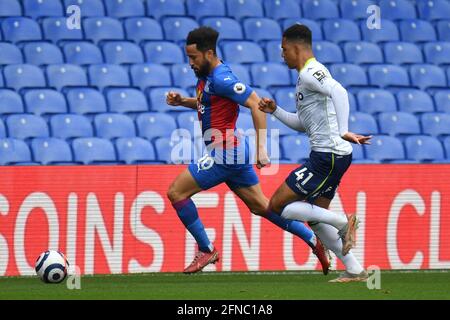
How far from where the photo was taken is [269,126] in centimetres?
1285

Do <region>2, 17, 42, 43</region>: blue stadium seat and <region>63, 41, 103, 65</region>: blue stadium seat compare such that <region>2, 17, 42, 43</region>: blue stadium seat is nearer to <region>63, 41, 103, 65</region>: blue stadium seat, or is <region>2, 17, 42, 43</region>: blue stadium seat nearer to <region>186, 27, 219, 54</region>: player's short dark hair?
<region>63, 41, 103, 65</region>: blue stadium seat

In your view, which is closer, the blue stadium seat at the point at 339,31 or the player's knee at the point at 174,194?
the player's knee at the point at 174,194

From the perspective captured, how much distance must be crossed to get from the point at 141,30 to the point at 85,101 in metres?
1.78

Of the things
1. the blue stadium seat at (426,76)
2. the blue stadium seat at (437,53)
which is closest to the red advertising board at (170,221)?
the blue stadium seat at (426,76)

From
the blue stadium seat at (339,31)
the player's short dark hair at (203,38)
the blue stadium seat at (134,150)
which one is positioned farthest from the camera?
the blue stadium seat at (339,31)

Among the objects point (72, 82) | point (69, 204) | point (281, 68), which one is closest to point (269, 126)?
point (281, 68)

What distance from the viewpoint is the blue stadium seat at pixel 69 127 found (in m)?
12.4

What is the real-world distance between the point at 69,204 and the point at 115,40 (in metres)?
4.13

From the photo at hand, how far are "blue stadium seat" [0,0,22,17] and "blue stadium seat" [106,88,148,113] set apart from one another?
199cm

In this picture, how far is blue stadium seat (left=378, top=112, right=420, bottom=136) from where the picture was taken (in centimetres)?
1376

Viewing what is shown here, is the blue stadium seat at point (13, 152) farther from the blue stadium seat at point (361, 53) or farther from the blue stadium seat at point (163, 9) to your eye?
the blue stadium seat at point (361, 53)

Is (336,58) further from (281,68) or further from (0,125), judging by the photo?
(0,125)

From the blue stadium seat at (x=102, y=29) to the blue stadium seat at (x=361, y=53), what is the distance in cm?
312

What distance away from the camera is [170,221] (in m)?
10.6
